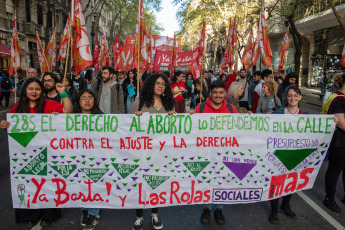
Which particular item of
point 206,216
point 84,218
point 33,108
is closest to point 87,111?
point 33,108

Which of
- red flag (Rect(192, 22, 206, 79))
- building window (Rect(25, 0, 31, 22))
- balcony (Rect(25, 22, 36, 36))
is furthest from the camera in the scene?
building window (Rect(25, 0, 31, 22))

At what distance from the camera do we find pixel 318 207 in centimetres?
372

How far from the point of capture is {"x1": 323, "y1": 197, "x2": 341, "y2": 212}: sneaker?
142 inches

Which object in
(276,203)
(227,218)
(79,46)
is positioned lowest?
(227,218)

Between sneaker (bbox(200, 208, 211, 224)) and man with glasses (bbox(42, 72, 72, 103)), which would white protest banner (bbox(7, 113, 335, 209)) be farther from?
man with glasses (bbox(42, 72, 72, 103))

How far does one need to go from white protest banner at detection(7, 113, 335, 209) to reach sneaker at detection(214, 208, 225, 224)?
24cm

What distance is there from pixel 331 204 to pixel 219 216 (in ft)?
5.17

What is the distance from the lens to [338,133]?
348 cm

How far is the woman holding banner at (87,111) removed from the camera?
316 cm

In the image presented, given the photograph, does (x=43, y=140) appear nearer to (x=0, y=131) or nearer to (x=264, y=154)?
(x=264, y=154)

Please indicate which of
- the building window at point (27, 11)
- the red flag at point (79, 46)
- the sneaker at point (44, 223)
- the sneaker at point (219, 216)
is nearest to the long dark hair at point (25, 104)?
the sneaker at point (44, 223)

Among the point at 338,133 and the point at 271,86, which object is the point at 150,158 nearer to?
the point at 338,133

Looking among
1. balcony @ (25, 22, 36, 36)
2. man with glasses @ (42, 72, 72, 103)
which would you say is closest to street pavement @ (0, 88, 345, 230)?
man with glasses @ (42, 72, 72, 103)

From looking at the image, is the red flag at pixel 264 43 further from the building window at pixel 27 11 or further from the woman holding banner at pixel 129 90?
the building window at pixel 27 11
